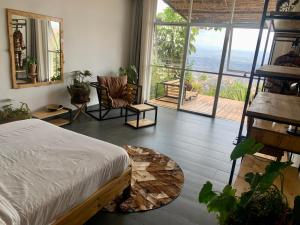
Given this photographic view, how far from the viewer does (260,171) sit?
5.23 feet

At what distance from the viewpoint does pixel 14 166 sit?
174 cm

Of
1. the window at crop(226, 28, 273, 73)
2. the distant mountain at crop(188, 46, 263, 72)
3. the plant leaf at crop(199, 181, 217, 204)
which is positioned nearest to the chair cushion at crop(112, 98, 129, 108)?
the distant mountain at crop(188, 46, 263, 72)

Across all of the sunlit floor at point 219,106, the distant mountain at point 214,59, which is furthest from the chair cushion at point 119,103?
the distant mountain at point 214,59

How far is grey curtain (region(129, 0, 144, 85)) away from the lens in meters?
5.71

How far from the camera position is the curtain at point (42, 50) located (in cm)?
396

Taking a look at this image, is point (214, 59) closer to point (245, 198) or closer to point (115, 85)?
point (115, 85)

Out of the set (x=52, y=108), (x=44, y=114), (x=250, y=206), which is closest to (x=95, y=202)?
(x=250, y=206)

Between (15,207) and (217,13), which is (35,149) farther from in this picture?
(217,13)

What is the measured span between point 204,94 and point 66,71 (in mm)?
3274

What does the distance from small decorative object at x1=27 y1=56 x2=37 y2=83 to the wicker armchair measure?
1189 mm

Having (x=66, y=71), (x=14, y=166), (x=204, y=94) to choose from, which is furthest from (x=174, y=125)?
(x=14, y=166)

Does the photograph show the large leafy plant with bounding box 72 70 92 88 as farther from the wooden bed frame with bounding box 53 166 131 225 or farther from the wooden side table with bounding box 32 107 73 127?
the wooden bed frame with bounding box 53 166 131 225

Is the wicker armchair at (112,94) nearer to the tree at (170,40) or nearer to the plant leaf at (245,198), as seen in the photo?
the tree at (170,40)

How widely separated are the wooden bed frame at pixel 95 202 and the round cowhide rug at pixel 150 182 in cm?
19
